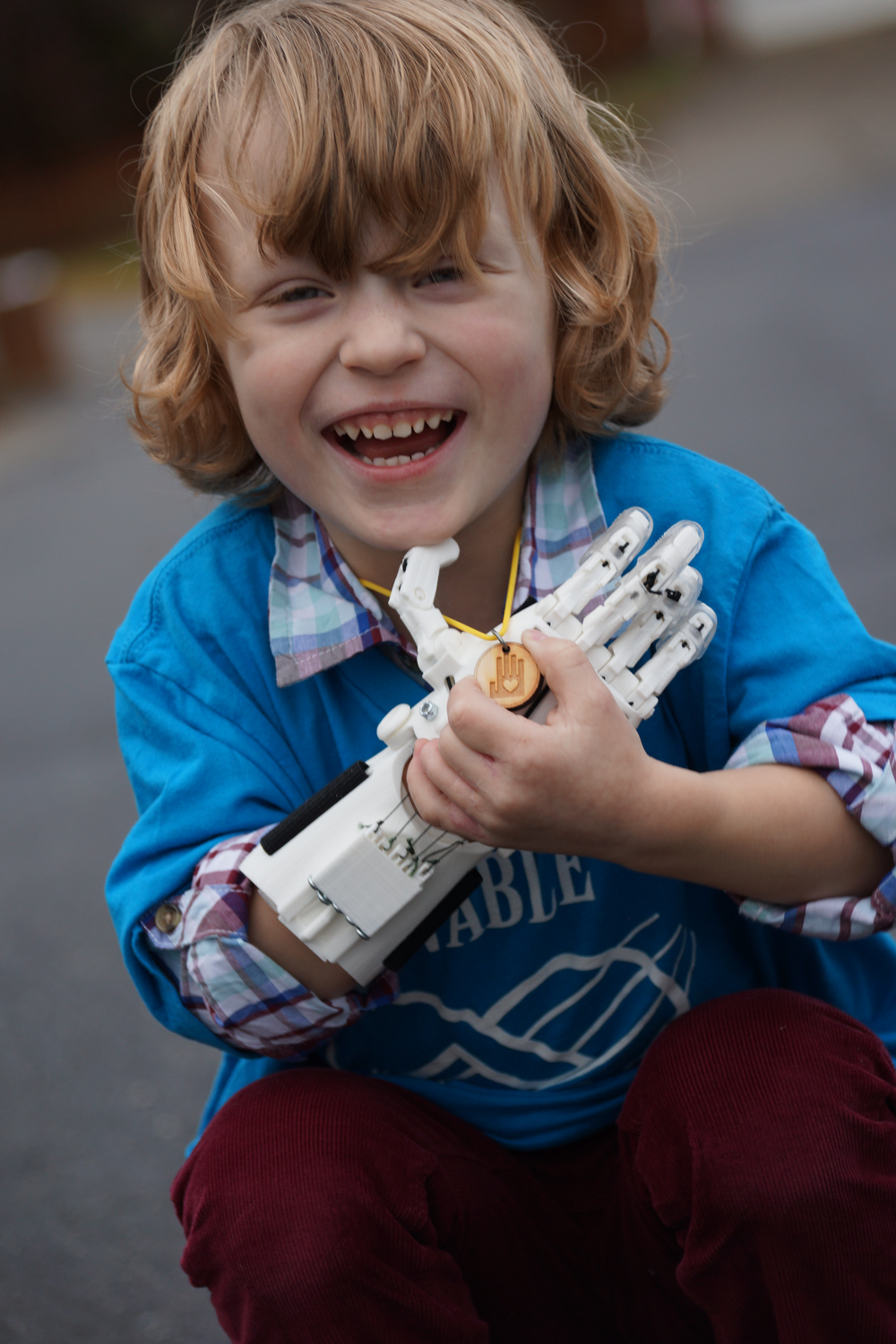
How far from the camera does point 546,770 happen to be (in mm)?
1066

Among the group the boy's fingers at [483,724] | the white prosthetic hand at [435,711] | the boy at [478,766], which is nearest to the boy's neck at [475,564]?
the boy at [478,766]

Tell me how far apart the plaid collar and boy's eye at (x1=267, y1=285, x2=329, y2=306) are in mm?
289

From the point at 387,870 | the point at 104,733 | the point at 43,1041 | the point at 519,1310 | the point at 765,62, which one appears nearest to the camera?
the point at 387,870

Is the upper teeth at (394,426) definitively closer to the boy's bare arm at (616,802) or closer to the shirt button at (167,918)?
the boy's bare arm at (616,802)

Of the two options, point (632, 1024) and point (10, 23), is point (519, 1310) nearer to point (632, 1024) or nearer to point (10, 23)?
point (632, 1024)

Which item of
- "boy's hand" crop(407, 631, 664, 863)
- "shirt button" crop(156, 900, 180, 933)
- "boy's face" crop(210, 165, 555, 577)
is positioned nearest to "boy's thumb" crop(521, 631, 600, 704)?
"boy's hand" crop(407, 631, 664, 863)

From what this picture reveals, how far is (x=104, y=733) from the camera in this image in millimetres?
3523

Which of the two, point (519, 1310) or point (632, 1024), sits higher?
point (632, 1024)

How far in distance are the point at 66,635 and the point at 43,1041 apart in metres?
2.05

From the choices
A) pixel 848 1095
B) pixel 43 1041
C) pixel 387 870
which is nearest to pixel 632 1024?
pixel 848 1095

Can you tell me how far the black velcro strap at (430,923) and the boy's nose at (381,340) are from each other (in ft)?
1.61

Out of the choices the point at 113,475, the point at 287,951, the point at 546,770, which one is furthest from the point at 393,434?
the point at 113,475

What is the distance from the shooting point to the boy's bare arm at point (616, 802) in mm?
1073

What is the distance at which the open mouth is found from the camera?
1.26m
